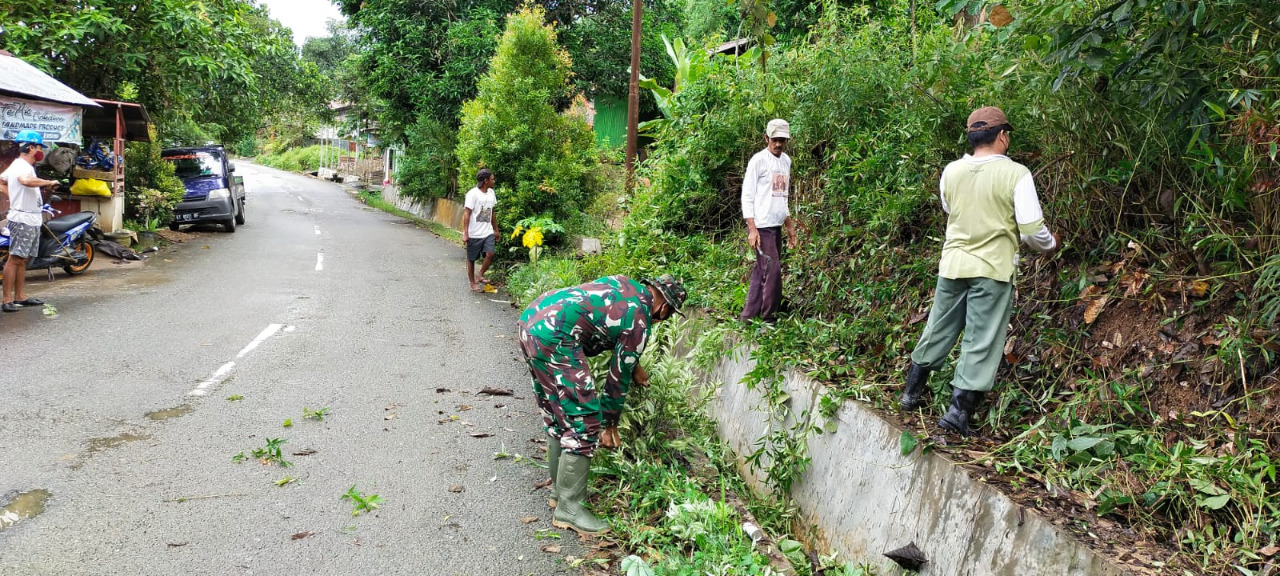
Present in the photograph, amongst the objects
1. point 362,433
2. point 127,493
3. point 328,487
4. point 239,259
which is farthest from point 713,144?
point 239,259

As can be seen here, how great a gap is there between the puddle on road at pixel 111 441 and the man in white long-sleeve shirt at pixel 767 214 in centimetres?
443

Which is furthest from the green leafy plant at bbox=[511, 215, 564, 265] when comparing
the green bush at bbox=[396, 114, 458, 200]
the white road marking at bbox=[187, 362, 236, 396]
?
the green bush at bbox=[396, 114, 458, 200]

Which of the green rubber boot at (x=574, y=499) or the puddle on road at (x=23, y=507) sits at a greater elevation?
the green rubber boot at (x=574, y=499)

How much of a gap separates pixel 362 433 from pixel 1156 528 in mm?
4898

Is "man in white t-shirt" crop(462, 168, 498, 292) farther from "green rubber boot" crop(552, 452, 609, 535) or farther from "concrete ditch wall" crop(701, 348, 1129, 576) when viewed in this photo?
"green rubber boot" crop(552, 452, 609, 535)

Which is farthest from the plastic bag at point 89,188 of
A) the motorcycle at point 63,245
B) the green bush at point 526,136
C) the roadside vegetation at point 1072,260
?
the roadside vegetation at point 1072,260

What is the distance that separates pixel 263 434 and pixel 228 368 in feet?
6.31

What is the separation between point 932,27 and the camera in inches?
262

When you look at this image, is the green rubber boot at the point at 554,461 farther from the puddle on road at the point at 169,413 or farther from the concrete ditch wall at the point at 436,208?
the concrete ditch wall at the point at 436,208

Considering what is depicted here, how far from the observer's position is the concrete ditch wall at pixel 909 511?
10.8ft

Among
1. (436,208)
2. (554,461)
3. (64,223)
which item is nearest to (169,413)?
(554,461)

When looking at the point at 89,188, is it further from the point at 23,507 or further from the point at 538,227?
the point at 23,507

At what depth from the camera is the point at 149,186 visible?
1827cm

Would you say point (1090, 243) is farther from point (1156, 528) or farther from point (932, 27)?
point (932, 27)
